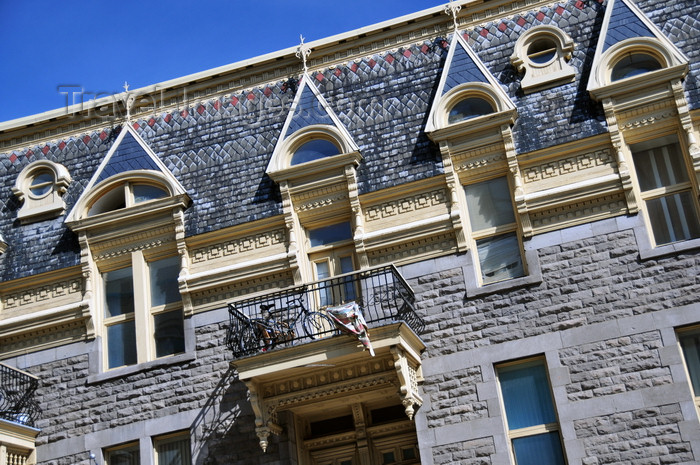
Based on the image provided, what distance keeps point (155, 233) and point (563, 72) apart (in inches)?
335

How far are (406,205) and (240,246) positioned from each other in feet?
10.9

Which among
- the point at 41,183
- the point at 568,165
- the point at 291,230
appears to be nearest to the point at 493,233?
the point at 568,165

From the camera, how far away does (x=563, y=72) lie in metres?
18.0

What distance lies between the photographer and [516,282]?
54.6 feet

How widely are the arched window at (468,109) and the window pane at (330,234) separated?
286cm

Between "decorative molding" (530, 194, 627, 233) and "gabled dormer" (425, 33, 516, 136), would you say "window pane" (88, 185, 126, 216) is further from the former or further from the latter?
"decorative molding" (530, 194, 627, 233)

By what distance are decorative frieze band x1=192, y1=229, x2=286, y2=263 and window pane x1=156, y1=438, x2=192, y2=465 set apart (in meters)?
3.51

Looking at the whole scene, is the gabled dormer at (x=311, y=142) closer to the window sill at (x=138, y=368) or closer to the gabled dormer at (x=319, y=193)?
the gabled dormer at (x=319, y=193)

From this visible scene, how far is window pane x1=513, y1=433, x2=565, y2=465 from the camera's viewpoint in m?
15.5

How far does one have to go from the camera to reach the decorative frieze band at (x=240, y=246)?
18453 mm

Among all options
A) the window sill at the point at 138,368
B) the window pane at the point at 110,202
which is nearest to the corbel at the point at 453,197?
the window sill at the point at 138,368

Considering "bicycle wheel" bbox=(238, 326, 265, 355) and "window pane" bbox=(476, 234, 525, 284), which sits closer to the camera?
"bicycle wheel" bbox=(238, 326, 265, 355)

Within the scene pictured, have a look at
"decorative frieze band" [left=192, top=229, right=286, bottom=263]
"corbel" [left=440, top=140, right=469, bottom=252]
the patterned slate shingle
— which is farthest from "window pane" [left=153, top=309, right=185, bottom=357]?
the patterned slate shingle

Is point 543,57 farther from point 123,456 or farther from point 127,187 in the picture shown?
point 123,456
